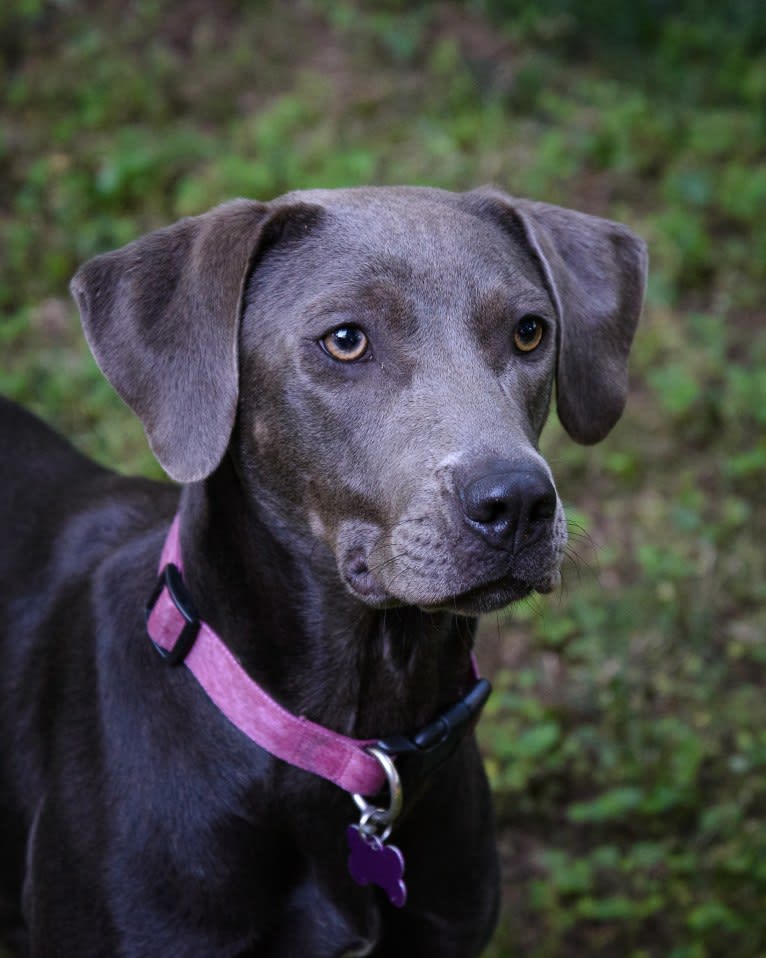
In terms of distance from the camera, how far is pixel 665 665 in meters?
4.89

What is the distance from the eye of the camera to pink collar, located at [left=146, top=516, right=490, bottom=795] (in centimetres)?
278

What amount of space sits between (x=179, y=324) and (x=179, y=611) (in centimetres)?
61

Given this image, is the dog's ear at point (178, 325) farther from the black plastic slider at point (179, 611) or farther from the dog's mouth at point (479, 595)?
the dog's mouth at point (479, 595)

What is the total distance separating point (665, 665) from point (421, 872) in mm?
2088

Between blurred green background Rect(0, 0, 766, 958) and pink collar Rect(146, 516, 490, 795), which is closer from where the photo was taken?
pink collar Rect(146, 516, 490, 795)

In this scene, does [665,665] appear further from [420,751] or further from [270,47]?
[270,47]

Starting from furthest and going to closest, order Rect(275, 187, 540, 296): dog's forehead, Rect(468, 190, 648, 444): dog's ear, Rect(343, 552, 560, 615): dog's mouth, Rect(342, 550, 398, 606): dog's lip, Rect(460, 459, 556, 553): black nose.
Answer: Rect(468, 190, 648, 444): dog's ear
Rect(275, 187, 540, 296): dog's forehead
Rect(342, 550, 398, 606): dog's lip
Rect(343, 552, 560, 615): dog's mouth
Rect(460, 459, 556, 553): black nose

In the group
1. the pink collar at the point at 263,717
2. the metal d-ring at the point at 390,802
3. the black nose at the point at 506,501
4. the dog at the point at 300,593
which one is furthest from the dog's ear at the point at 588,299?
the metal d-ring at the point at 390,802

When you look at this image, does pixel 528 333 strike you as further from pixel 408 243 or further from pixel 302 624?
pixel 302 624

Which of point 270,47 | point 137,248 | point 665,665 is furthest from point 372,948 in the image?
point 270,47

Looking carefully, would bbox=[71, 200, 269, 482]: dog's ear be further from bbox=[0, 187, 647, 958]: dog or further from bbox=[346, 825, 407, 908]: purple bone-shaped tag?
bbox=[346, 825, 407, 908]: purple bone-shaped tag

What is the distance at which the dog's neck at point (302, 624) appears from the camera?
288 centimetres

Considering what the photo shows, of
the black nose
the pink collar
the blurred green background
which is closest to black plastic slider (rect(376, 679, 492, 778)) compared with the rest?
the pink collar

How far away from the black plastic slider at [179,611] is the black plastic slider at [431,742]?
46cm
